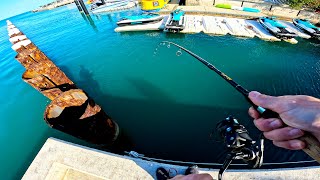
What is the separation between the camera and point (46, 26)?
34.4 meters

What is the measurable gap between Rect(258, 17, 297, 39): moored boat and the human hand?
23.5 m

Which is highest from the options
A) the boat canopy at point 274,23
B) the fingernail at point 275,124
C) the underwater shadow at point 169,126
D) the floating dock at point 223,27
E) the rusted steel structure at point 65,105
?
the fingernail at point 275,124

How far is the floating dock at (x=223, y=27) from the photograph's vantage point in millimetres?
22062

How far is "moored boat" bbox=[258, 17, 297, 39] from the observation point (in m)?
20.6

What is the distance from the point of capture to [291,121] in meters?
2.19

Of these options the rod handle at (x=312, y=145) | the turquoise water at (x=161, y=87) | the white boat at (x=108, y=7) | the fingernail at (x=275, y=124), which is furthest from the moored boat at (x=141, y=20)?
the rod handle at (x=312, y=145)

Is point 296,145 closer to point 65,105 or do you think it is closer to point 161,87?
point 65,105

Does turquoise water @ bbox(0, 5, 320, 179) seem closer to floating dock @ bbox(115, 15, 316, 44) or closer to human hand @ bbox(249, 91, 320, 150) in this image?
floating dock @ bbox(115, 15, 316, 44)

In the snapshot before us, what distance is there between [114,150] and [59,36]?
83.9 feet

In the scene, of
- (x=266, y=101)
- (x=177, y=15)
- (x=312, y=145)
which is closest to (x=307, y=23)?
(x=177, y=15)

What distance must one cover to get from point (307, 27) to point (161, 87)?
21.7 metres

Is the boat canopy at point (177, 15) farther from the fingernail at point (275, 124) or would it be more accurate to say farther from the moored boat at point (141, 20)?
the fingernail at point (275, 124)

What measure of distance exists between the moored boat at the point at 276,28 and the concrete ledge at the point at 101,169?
63.6 ft

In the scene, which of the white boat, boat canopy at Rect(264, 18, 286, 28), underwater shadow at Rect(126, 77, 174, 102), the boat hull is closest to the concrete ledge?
underwater shadow at Rect(126, 77, 174, 102)
